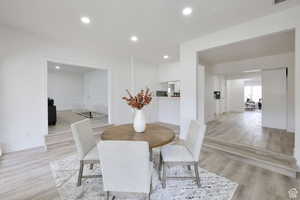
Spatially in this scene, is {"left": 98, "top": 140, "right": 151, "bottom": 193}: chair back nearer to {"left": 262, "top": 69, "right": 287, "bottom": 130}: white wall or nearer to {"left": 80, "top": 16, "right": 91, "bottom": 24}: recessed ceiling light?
{"left": 80, "top": 16, "right": 91, "bottom": 24}: recessed ceiling light

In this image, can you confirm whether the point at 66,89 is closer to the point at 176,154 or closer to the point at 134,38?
the point at 134,38

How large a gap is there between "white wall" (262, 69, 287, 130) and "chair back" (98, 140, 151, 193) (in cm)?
538

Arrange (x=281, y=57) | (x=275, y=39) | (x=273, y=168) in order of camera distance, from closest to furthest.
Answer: (x=273, y=168) < (x=275, y=39) < (x=281, y=57)

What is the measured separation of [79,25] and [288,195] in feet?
14.5

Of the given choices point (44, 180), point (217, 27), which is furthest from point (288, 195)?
point (44, 180)

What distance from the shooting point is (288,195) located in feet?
5.80

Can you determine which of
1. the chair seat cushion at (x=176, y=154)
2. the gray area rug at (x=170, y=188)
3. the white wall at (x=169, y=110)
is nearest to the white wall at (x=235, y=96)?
the white wall at (x=169, y=110)

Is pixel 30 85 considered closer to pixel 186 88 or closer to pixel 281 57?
pixel 186 88

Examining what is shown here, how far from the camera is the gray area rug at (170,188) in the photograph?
175 cm

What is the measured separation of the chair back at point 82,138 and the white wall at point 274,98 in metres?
5.69

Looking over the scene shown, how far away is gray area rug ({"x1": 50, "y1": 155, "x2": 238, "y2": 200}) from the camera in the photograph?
175 centimetres

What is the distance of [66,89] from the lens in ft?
28.8

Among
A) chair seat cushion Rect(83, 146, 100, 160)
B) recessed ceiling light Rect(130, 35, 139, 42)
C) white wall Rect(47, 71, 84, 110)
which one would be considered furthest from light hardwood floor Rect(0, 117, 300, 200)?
white wall Rect(47, 71, 84, 110)

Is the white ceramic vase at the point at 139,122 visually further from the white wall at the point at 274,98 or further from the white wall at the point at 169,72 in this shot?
the white wall at the point at 274,98
